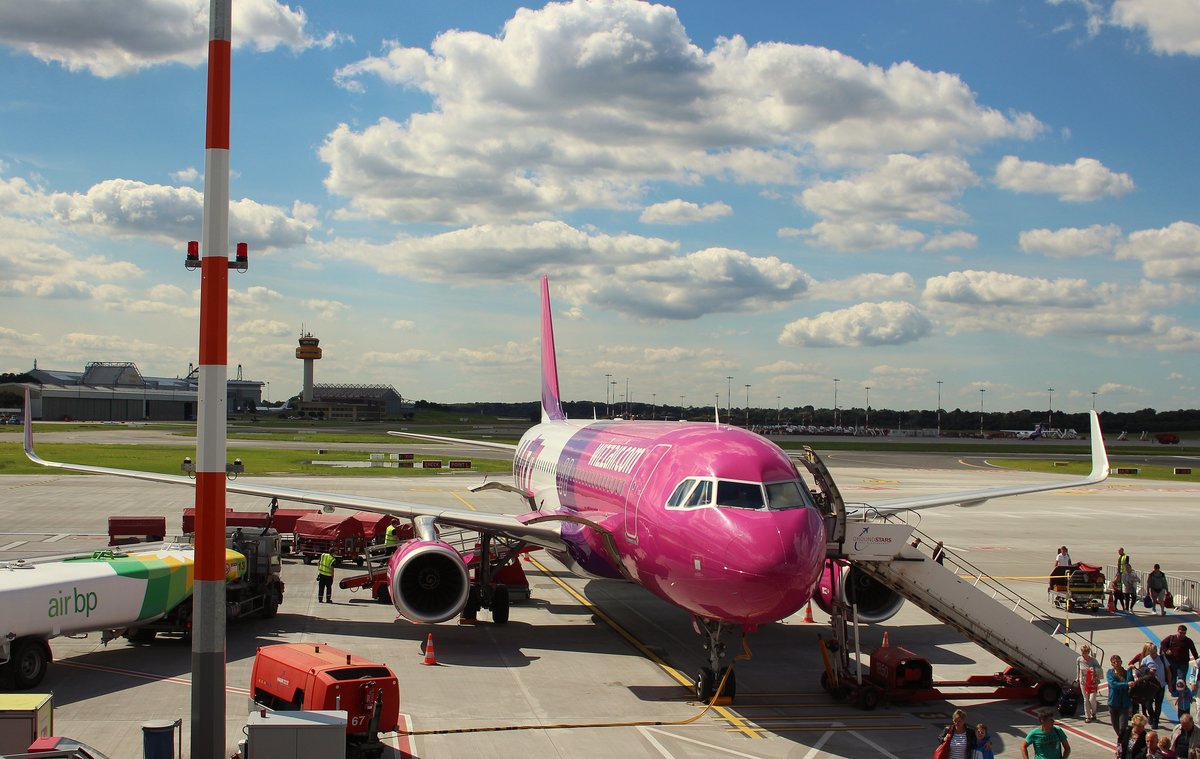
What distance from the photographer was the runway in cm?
1658

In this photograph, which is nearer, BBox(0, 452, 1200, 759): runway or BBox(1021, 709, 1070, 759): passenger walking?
BBox(1021, 709, 1070, 759): passenger walking

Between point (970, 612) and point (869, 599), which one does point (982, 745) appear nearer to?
point (970, 612)

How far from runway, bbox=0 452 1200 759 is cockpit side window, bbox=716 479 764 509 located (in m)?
3.86

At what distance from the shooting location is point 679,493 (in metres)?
18.5

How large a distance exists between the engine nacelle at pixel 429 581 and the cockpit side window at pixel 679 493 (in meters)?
6.80

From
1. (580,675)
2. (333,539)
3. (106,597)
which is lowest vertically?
(580,675)

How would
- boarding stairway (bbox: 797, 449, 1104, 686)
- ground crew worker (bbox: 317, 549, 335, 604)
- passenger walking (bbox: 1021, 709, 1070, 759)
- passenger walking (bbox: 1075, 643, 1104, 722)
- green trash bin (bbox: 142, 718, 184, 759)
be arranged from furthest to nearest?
ground crew worker (bbox: 317, 549, 335, 604), boarding stairway (bbox: 797, 449, 1104, 686), passenger walking (bbox: 1075, 643, 1104, 722), passenger walking (bbox: 1021, 709, 1070, 759), green trash bin (bbox: 142, 718, 184, 759)

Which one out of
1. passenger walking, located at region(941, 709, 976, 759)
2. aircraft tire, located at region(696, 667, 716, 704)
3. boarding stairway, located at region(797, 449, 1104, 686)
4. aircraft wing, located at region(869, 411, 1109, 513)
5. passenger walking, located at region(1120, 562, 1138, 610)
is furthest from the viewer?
passenger walking, located at region(1120, 562, 1138, 610)

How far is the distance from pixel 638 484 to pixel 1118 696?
9420 millimetres

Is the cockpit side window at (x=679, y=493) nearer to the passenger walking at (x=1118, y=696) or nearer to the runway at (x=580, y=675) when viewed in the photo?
the runway at (x=580, y=675)

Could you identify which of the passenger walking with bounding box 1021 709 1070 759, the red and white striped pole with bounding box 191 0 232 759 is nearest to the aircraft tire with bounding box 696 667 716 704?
the passenger walking with bounding box 1021 709 1070 759

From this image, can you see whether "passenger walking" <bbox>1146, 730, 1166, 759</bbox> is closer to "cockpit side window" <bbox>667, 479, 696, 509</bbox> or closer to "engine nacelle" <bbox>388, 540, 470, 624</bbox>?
"cockpit side window" <bbox>667, 479, 696, 509</bbox>

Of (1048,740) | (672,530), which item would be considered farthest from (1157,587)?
(672,530)

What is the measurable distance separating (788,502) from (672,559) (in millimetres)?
2324
